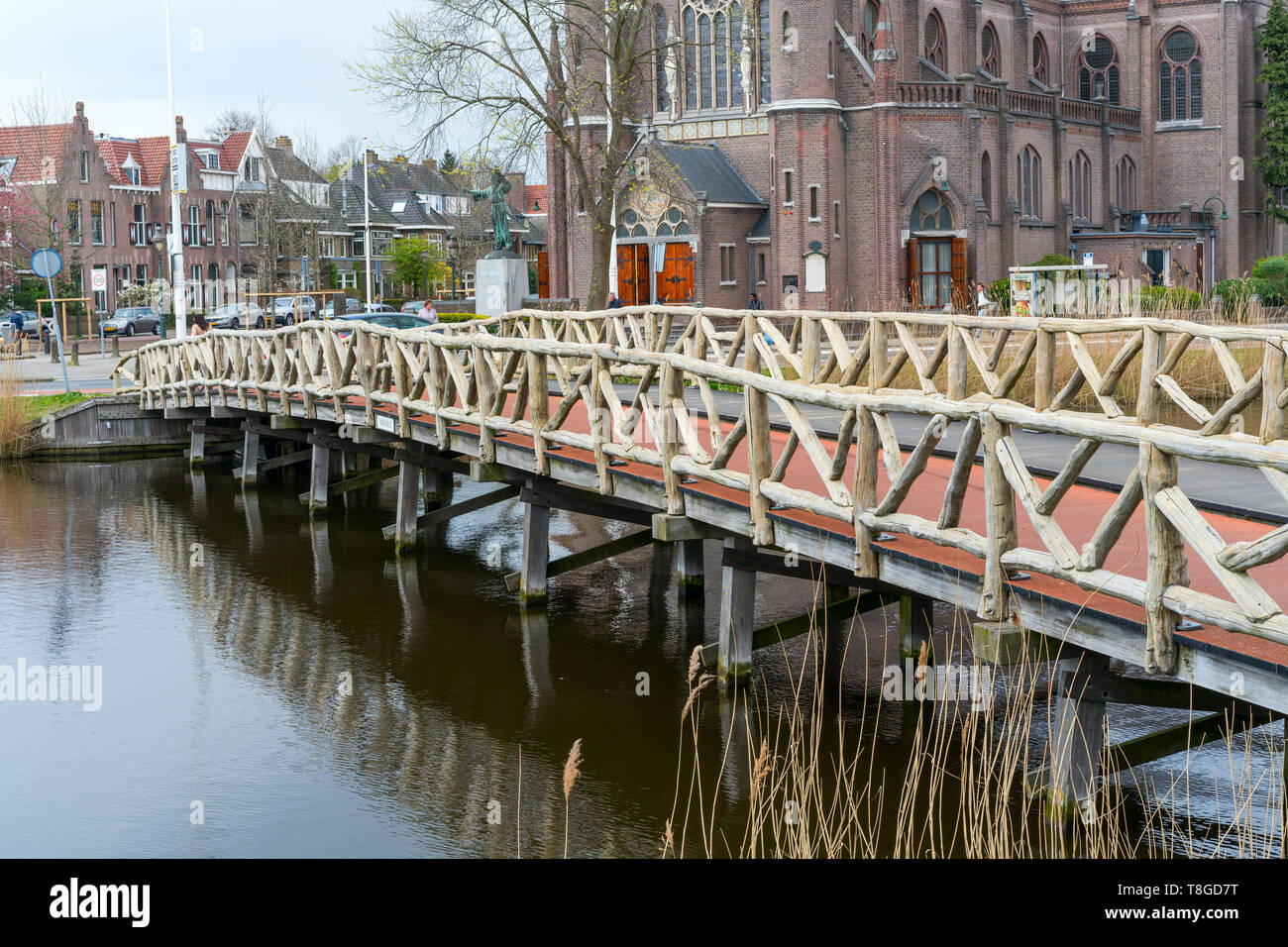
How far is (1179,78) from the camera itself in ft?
193

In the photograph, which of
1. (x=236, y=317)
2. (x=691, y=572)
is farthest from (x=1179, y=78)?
(x=691, y=572)

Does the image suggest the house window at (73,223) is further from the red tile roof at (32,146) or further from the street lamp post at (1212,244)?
the street lamp post at (1212,244)

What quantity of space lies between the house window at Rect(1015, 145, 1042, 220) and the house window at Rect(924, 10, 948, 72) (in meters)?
4.52

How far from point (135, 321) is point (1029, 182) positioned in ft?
117

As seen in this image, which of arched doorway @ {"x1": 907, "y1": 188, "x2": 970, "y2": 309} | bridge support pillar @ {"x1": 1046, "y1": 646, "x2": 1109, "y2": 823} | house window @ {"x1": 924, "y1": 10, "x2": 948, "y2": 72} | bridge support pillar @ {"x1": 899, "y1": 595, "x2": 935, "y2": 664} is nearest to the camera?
bridge support pillar @ {"x1": 1046, "y1": 646, "x2": 1109, "y2": 823}

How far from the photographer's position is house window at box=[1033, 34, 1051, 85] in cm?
5903

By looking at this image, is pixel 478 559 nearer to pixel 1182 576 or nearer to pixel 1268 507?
pixel 1268 507

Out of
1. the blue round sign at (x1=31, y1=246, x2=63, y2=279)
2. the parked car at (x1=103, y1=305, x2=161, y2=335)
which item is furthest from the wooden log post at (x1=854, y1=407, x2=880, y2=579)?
the parked car at (x1=103, y1=305, x2=161, y2=335)

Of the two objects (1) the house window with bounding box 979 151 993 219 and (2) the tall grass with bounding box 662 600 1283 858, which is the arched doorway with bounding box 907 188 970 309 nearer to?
(1) the house window with bounding box 979 151 993 219

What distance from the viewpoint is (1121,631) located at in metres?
7.12

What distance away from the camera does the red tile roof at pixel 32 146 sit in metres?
63.0

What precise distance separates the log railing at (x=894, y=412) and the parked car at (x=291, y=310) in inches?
1202

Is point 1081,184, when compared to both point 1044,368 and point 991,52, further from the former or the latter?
point 1044,368
